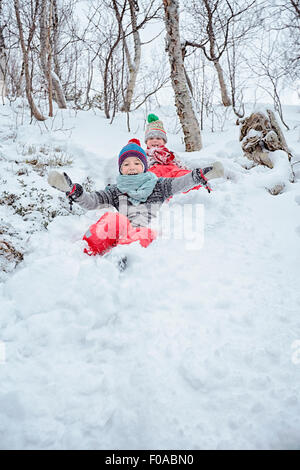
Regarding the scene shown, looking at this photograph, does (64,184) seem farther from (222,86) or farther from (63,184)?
(222,86)

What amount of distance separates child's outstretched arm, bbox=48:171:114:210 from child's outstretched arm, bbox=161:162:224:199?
60 cm

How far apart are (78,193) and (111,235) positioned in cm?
48

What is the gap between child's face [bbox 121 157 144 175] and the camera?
260 cm

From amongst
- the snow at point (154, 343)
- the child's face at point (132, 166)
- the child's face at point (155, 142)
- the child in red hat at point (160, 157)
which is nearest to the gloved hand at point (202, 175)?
the snow at point (154, 343)

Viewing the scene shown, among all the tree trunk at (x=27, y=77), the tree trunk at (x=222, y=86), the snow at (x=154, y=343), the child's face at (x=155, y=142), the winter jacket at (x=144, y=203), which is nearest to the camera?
the snow at (x=154, y=343)

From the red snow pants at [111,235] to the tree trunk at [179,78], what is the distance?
3.14 metres

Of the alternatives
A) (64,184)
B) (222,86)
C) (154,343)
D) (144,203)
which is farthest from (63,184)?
(222,86)

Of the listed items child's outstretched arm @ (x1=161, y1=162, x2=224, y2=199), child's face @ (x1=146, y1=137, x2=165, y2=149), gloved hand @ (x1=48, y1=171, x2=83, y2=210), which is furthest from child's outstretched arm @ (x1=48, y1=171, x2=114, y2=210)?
child's face @ (x1=146, y1=137, x2=165, y2=149)

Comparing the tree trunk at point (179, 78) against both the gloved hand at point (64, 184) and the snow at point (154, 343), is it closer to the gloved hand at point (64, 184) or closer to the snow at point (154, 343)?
the snow at point (154, 343)

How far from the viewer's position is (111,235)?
2.04m

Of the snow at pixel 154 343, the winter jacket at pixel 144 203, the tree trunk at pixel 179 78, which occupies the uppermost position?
the tree trunk at pixel 179 78

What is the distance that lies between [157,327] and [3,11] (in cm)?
912

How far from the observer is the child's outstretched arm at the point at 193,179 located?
7.15 feet

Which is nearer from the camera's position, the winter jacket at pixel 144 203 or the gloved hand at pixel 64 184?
the gloved hand at pixel 64 184
